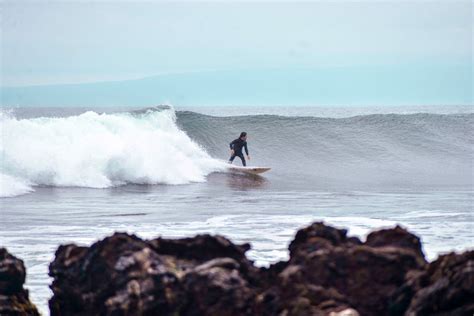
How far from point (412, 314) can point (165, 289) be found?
62.1 inches

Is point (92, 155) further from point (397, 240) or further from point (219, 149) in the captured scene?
point (397, 240)

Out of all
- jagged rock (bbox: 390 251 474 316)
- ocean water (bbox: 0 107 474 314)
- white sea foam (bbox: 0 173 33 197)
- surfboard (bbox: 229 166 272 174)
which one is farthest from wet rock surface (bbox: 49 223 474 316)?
surfboard (bbox: 229 166 272 174)

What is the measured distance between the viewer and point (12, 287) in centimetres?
684

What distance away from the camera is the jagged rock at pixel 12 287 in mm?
6723

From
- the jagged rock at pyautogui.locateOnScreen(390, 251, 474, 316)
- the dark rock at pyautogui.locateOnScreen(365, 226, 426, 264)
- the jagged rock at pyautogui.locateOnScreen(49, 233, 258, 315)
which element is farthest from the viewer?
the dark rock at pyautogui.locateOnScreen(365, 226, 426, 264)

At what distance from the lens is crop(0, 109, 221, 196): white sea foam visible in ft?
73.9

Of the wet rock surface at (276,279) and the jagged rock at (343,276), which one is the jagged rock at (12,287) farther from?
the jagged rock at (343,276)

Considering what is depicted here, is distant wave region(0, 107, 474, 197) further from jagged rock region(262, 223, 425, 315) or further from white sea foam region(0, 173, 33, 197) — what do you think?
jagged rock region(262, 223, 425, 315)

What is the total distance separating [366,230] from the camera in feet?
41.4

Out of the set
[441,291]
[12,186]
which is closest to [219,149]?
[12,186]

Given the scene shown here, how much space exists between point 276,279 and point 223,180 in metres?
18.0

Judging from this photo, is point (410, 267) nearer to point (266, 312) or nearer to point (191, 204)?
point (266, 312)

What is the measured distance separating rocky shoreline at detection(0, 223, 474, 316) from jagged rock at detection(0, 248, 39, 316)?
54cm

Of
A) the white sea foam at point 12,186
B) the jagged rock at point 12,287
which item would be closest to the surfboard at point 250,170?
the white sea foam at point 12,186
